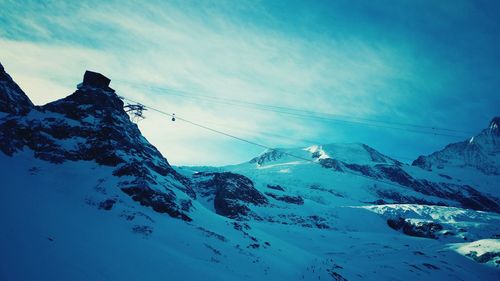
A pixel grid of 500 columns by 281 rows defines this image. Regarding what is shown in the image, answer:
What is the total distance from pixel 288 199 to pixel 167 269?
8908 centimetres

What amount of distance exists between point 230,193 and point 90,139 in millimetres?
51860

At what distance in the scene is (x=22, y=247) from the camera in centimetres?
1409

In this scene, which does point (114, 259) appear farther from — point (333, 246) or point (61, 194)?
point (333, 246)

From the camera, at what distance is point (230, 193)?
8850cm

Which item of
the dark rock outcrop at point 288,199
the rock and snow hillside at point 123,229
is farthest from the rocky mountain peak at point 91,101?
the dark rock outcrop at point 288,199

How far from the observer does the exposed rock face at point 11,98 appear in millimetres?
40688

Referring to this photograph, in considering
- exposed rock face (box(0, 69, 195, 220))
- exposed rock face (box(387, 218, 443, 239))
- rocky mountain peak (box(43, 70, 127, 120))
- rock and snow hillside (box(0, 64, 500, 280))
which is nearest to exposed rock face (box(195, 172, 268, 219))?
rock and snow hillside (box(0, 64, 500, 280))

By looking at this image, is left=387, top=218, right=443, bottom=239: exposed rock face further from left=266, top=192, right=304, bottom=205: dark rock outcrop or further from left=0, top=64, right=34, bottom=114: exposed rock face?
left=0, top=64, right=34, bottom=114: exposed rock face

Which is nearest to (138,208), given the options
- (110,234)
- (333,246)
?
(110,234)

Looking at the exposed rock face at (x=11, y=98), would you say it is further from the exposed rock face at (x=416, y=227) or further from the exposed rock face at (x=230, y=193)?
the exposed rock face at (x=416, y=227)

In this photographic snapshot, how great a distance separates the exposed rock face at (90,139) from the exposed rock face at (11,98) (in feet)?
1.92

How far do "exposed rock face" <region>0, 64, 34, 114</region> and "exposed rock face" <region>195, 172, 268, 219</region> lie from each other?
50049 millimetres

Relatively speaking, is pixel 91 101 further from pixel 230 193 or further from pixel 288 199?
pixel 288 199

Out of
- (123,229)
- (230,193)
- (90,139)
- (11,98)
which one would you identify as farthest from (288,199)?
(123,229)
